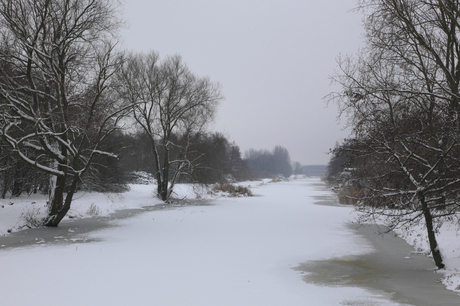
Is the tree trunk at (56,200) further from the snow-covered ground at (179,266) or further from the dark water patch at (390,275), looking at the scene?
the dark water patch at (390,275)

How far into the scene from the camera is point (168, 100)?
2553 centimetres

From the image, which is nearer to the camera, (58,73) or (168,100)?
(58,73)

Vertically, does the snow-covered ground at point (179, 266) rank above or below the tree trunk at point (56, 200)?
below

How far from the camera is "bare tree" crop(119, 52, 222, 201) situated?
81.0ft

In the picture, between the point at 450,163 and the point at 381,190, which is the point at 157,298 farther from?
the point at 450,163

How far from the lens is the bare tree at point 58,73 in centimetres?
1187

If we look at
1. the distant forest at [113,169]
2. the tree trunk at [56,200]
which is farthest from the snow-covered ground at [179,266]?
the distant forest at [113,169]

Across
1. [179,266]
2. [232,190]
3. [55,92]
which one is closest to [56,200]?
[55,92]

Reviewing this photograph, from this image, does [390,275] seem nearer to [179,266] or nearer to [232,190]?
[179,266]

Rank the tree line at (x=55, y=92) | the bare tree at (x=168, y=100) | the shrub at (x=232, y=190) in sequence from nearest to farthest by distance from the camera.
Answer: the tree line at (x=55, y=92) < the bare tree at (x=168, y=100) < the shrub at (x=232, y=190)

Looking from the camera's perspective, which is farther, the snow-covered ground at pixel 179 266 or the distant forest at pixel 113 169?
the distant forest at pixel 113 169

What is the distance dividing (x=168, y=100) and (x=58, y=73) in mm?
12507

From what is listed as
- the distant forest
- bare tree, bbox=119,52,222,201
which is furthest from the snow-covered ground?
bare tree, bbox=119,52,222,201

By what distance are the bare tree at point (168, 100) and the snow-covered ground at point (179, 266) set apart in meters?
12.7
